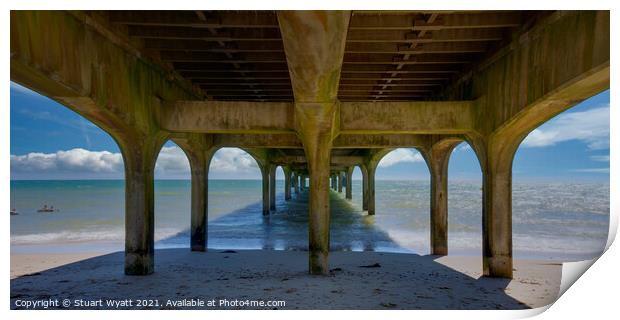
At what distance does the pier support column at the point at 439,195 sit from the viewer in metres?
12.6

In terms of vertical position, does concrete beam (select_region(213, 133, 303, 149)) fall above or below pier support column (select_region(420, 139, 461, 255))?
above

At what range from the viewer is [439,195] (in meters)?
13.0

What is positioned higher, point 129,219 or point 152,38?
point 152,38

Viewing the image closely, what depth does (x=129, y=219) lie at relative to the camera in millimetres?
8789

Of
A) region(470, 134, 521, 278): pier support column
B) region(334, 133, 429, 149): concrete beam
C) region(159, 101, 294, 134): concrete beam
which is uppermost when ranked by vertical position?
region(159, 101, 294, 134): concrete beam

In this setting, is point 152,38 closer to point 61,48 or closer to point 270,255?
point 61,48

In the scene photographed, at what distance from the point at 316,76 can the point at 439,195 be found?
9.02 meters

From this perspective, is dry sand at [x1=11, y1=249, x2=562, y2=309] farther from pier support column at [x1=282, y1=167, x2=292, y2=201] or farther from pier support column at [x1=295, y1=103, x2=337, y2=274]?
pier support column at [x1=282, y1=167, x2=292, y2=201]

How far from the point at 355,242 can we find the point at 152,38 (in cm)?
1036

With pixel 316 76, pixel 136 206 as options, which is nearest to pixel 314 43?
pixel 316 76

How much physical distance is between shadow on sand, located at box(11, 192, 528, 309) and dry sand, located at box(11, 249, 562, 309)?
0.06 ft

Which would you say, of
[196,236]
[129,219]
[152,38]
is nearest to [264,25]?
[152,38]

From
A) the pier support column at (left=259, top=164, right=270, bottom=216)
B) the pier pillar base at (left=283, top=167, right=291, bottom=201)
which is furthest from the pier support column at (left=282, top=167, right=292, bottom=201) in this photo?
the pier support column at (left=259, top=164, right=270, bottom=216)

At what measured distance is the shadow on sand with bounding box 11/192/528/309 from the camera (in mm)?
6879
